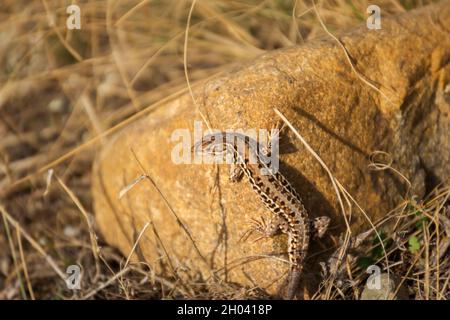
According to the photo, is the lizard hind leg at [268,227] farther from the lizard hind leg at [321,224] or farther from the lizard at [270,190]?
the lizard hind leg at [321,224]

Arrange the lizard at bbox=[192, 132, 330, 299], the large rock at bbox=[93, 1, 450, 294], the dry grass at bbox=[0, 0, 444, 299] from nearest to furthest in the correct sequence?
the lizard at bbox=[192, 132, 330, 299] → the large rock at bbox=[93, 1, 450, 294] → the dry grass at bbox=[0, 0, 444, 299]

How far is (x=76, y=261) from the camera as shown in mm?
4641

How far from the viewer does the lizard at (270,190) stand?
3.28 meters

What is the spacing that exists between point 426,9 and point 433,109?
0.84m

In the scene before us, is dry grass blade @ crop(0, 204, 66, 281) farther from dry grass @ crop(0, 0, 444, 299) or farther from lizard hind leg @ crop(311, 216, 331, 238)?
lizard hind leg @ crop(311, 216, 331, 238)

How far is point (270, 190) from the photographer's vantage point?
128 inches

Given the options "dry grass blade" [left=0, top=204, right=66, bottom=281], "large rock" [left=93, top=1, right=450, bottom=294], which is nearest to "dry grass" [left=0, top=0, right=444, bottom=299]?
"dry grass blade" [left=0, top=204, right=66, bottom=281]

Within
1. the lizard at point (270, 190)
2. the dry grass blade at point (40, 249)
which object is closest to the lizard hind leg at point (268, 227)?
the lizard at point (270, 190)

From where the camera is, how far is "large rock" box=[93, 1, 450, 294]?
3395 millimetres

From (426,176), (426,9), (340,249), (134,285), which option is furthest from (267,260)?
(426,9)

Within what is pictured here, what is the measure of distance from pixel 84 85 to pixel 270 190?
3404mm

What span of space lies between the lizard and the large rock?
107mm

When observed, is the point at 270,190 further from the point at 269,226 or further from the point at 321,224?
the point at 321,224

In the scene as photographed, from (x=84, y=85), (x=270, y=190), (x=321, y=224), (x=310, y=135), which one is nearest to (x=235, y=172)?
(x=270, y=190)
